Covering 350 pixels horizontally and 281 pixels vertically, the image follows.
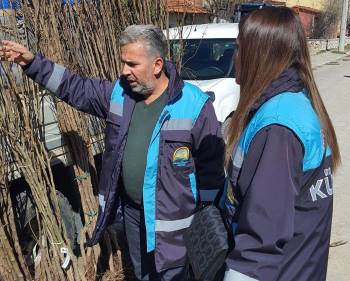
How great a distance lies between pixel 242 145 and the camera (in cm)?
Answer: 155

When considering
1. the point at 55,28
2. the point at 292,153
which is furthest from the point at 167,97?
the point at 292,153

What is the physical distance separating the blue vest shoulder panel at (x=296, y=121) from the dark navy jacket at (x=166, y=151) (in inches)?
35.2

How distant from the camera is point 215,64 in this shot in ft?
20.3

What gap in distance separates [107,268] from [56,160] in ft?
3.02

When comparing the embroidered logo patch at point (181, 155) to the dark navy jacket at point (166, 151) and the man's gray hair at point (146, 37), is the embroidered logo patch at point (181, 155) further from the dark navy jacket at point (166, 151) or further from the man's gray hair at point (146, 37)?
the man's gray hair at point (146, 37)

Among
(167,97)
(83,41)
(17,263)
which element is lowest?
(17,263)

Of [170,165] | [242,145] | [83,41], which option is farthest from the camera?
[83,41]

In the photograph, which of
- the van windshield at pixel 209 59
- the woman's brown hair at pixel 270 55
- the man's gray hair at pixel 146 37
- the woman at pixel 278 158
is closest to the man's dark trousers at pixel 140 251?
the man's gray hair at pixel 146 37

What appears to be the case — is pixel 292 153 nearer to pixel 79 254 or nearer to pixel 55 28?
pixel 55 28

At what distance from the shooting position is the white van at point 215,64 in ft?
18.2

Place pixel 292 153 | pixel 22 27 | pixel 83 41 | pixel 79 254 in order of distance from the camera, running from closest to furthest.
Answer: pixel 292 153
pixel 22 27
pixel 83 41
pixel 79 254

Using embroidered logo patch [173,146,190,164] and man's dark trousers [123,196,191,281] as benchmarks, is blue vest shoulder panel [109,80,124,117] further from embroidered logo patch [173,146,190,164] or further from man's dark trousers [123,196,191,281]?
man's dark trousers [123,196,191,281]

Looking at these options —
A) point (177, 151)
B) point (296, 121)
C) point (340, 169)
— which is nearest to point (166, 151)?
point (177, 151)

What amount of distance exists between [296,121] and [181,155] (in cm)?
105
